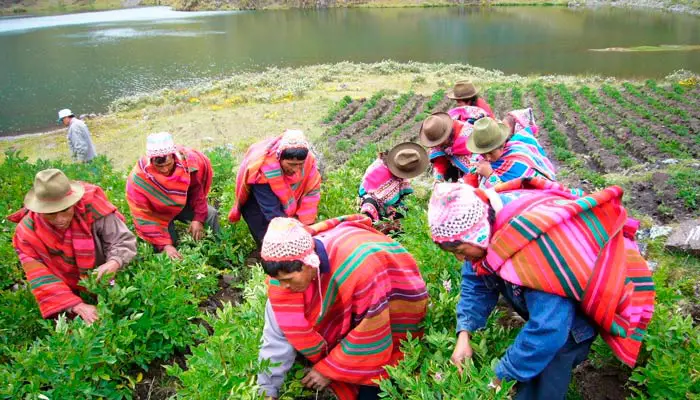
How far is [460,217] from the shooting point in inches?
76.6

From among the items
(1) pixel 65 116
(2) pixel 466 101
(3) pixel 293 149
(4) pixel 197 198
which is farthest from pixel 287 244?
(1) pixel 65 116

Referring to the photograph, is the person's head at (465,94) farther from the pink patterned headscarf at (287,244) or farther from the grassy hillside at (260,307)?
the pink patterned headscarf at (287,244)

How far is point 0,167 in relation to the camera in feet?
20.3

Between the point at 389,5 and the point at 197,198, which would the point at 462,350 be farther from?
the point at 389,5

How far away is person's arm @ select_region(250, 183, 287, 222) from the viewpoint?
14.1ft

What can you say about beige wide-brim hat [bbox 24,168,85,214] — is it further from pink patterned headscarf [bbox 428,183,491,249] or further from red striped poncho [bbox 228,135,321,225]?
pink patterned headscarf [bbox 428,183,491,249]

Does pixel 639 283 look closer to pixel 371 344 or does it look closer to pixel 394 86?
pixel 371 344

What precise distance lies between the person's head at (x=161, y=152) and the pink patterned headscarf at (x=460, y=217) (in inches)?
114

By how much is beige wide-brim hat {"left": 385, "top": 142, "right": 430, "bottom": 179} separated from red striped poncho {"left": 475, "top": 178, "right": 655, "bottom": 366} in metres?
2.54

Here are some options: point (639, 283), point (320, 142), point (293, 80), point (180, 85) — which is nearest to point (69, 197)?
point (639, 283)

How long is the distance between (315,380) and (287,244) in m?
0.83

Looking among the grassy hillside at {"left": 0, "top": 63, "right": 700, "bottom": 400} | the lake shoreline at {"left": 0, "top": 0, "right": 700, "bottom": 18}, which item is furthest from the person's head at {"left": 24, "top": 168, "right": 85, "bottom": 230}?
the lake shoreline at {"left": 0, "top": 0, "right": 700, "bottom": 18}

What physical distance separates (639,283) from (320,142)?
1104 cm

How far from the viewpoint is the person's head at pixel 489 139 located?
3.74m
